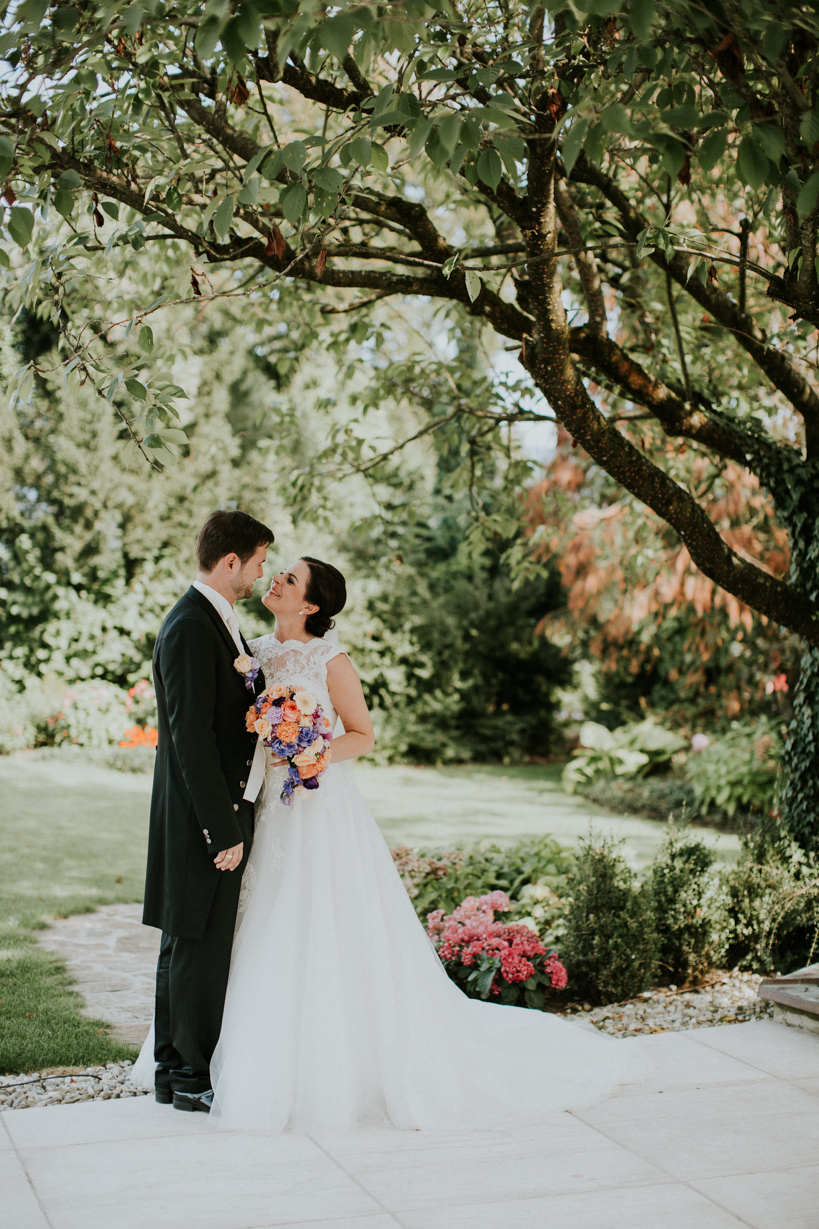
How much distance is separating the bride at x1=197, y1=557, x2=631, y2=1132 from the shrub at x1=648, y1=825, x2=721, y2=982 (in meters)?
1.31

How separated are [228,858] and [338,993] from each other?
61cm

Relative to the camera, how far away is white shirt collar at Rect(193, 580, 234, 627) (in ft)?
12.0

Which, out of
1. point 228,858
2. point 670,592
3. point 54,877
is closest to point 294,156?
point 228,858

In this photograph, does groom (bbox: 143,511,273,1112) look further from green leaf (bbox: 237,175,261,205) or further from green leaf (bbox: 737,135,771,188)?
green leaf (bbox: 737,135,771,188)

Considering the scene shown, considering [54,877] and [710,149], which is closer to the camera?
[710,149]

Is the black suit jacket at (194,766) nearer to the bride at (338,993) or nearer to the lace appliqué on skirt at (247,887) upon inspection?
the lace appliqué on skirt at (247,887)

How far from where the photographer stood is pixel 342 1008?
350 centimetres

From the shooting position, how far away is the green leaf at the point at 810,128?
2539 millimetres

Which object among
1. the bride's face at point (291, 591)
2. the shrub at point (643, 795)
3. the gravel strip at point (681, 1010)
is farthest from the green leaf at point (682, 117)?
the shrub at point (643, 795)

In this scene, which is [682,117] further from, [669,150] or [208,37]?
[208,37]

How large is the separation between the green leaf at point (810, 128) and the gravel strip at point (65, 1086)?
3.70 meters

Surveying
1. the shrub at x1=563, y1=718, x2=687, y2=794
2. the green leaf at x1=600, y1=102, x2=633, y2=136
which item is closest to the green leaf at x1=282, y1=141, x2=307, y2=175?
the green leaf at x1=600, y1=102, x2=633, y2=136

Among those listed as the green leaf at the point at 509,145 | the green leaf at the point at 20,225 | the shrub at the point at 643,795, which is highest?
the green leaf at the point at 509,145

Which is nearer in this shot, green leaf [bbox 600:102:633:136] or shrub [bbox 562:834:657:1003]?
green leaf [bbox 600:102:633:136]
